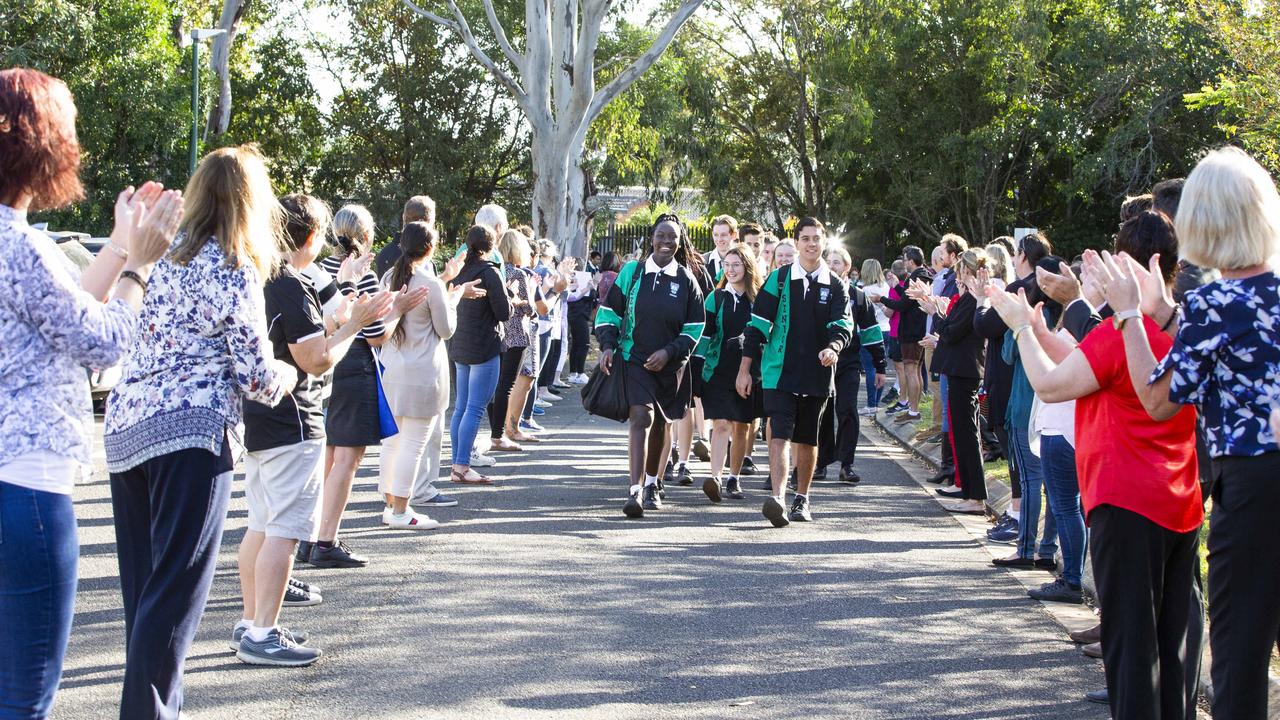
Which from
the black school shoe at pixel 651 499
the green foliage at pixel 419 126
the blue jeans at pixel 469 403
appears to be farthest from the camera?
the green foliage at pixel 419 126

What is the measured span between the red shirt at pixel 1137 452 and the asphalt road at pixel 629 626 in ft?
4.30

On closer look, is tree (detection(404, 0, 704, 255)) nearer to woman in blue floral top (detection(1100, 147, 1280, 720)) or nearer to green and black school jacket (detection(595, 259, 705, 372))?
green and black school jacket (detection(595, 259, 705, 372))

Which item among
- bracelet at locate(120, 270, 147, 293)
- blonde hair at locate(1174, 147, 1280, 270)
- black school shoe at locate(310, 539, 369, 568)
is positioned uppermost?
blonde hair at locate(1174, 147, 1280, 270)

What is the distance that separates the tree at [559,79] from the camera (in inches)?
921

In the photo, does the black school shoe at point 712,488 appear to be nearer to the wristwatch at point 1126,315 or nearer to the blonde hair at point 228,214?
the blonde hair at point 228,214

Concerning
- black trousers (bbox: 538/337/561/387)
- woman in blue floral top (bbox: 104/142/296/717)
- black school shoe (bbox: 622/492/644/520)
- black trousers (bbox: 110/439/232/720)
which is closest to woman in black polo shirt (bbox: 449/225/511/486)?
black school shoe (bbox: 622/492/644/520)

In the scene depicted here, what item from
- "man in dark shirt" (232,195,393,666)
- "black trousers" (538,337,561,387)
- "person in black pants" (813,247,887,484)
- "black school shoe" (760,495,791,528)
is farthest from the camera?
"black trousers" (538,337,561,387)

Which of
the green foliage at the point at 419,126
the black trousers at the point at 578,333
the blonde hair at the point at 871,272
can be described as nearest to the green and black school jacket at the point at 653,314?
the blonde hair at the point at 871,272

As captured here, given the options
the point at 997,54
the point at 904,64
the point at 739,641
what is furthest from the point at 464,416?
the point at 904,64

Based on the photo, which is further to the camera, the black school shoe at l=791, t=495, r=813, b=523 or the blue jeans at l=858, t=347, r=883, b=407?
the blue jeans at l=858, t=347, r=883, b=407

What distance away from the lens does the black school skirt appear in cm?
960

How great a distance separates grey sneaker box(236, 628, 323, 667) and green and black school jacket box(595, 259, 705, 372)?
4.39 meters

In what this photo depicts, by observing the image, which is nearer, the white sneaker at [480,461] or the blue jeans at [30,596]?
the blue jeans at [30,596]

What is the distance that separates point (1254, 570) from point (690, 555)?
4612mm
